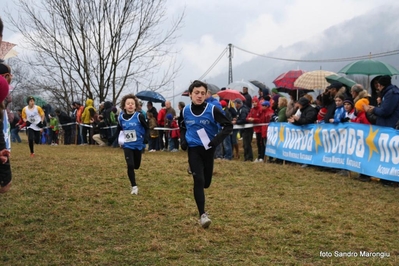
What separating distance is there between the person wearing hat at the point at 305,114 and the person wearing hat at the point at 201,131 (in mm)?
6934

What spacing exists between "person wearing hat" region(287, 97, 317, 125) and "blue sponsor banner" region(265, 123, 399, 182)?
17 centimetres

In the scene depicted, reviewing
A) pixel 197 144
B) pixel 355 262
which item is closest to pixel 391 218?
pixel 355 262

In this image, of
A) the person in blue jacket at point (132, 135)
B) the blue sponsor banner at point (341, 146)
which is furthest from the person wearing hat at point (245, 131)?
the person in blue jacket at point (132, 135)

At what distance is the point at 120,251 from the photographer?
5.58m

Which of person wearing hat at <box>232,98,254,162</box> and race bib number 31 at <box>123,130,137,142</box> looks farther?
person wearing hat at <box>232,98,254,162</box>

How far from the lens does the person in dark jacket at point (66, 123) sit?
25828 mm

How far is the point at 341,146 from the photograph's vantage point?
1197cm

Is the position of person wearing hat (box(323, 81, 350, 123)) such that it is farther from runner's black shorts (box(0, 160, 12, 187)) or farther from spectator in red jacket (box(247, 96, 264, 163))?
runner's black shorts (box(0, 160, 12, 187))

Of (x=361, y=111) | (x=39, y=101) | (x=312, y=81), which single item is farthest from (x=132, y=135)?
(x=39, y=101)

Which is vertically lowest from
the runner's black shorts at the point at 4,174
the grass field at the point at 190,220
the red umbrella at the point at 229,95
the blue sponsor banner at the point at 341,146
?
the grass field at the point at 190,220

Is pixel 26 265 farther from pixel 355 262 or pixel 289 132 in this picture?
pixel 289 132

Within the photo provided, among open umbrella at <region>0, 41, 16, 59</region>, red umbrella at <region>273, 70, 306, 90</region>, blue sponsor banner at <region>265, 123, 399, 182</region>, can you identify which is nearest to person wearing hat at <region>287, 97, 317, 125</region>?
blue sponsor banner at <region>265, 123, 399, 182</region>

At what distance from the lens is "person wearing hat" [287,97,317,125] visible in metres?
13.5

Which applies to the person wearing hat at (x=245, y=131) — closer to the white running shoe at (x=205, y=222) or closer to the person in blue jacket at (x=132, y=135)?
the person in blue jacket at (x=132, y=135)
